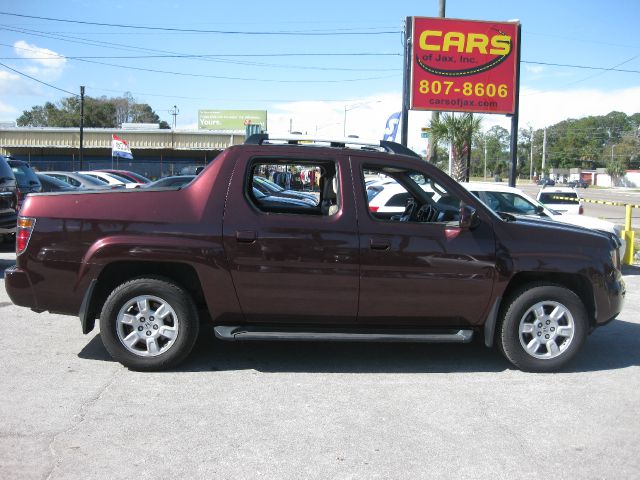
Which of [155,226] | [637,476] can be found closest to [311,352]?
[155,226]

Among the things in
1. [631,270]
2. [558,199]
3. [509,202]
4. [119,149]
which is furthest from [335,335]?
[119,149]

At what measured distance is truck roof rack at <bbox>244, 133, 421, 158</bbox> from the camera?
17.5 ft

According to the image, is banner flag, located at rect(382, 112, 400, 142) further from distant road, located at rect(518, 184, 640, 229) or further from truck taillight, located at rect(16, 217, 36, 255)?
truck taillight, located at rect(16, 217, 36, 255)

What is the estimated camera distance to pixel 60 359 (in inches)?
210

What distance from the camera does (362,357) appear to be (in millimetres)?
5602

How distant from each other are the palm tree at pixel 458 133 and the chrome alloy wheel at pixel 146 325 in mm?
14290

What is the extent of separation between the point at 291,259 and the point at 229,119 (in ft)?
229

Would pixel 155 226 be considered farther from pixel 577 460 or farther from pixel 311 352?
pixel 577 460

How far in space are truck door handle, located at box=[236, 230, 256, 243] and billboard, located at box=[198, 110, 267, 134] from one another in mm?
66914

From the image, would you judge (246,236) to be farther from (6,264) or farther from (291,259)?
(6,264)

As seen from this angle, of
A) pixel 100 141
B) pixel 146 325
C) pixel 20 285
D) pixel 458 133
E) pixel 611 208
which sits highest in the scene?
pixel 100 141

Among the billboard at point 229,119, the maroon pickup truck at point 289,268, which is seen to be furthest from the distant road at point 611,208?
the billboard at point 229,119

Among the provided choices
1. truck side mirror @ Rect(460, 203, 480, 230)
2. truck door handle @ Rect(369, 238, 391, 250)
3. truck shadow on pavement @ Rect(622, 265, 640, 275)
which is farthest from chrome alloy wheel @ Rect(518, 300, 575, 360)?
truck shadow on pavement @ Rect(622, 265, 640, 275)

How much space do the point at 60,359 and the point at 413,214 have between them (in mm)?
3455
